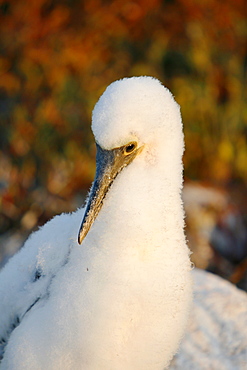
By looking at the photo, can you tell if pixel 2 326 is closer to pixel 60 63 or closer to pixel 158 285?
pixel 158 285

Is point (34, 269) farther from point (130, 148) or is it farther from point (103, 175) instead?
point (130, 148)

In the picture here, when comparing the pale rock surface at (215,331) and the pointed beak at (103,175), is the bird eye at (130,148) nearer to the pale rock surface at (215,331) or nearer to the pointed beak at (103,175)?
the pointed beak at (103,175)

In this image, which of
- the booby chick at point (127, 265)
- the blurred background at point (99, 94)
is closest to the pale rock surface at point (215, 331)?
the booby chick at point (127, 265)

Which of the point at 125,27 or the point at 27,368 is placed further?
the point at 125,27

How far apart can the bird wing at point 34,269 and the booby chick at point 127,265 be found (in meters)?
0.11

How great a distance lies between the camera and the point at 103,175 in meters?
2.73

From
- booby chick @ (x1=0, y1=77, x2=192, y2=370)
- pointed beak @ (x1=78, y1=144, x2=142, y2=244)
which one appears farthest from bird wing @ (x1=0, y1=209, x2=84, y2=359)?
pointed beak @ (x1=78, y1=144, x2=142, y2=244)

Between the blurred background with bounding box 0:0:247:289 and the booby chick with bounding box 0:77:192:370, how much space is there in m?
2.56

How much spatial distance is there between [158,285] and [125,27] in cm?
417

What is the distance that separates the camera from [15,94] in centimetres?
649

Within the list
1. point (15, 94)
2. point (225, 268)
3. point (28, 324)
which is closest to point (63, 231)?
point (28, 324)

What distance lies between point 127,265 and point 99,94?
407 cm

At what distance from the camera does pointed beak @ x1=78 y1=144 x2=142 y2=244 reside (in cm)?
268

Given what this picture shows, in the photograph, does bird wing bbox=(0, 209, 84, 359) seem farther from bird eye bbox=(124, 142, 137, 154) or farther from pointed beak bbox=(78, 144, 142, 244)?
bird eye bbox=(124, 142, 137, 154)
